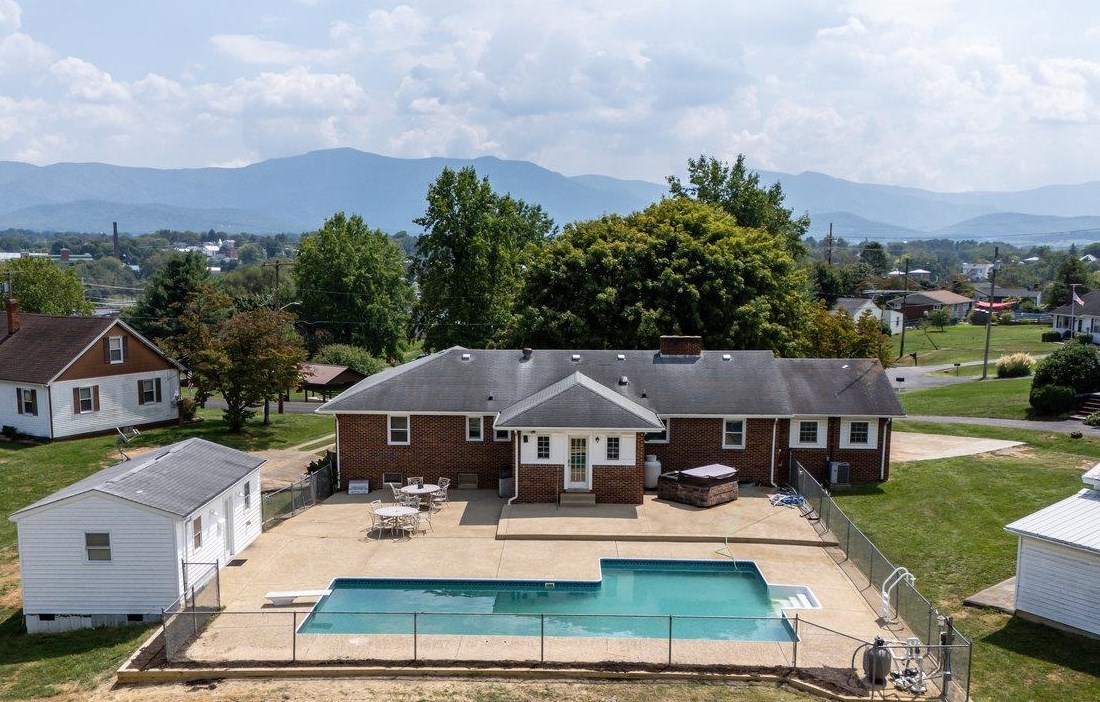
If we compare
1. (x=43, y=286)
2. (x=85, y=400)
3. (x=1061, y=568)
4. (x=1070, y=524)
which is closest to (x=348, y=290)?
(x=43, y=286)

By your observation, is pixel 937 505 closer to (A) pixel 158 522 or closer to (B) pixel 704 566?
(B) pixel 704 566

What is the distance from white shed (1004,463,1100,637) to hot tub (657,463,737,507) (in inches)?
372

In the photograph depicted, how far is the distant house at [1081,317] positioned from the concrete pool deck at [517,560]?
2329 inches

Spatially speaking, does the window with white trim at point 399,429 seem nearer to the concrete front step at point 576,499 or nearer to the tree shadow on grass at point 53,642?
the concrete front step at point 576,499

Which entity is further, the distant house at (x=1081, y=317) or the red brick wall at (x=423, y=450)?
the distant house at (x=1081, y=317)

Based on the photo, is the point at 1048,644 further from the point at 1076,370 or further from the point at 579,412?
the point at 1076,370

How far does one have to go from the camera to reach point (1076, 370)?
1447 inches

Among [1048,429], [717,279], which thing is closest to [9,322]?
[717,279]

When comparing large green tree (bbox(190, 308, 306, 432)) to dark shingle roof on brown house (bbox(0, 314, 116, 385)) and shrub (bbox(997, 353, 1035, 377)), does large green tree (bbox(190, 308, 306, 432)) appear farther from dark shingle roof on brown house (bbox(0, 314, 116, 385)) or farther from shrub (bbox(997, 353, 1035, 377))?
shrub (bbox(997, 353, 1035, 377))

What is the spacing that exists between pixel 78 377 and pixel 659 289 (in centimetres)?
2714

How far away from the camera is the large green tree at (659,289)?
3709cm

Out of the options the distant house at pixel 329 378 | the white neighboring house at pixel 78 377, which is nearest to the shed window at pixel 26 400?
the white neighboring house at pixel 78 377

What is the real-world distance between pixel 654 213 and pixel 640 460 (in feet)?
63.3

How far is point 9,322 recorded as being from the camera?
39.6 metres
